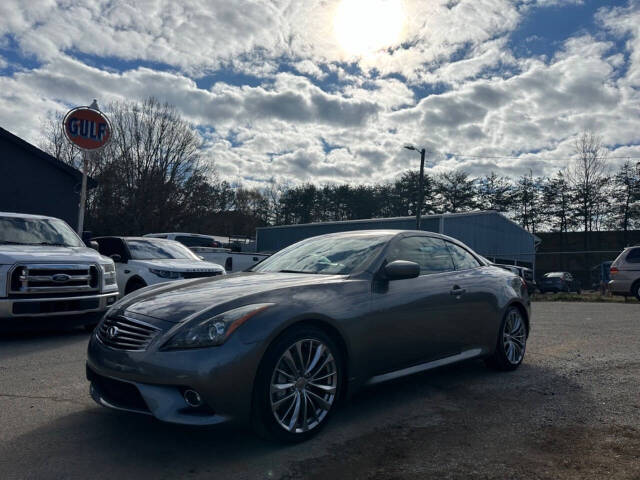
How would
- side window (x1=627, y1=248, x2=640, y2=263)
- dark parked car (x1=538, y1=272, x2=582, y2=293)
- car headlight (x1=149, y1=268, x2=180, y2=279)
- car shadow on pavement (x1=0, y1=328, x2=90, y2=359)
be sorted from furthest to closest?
dark parked car (x1=538, y1=272, x2=582, y2=293), side window (x1=627, y1=248, x2=640, y2=263), car headlight (x1=149, y1=268, x2=180, y2=279), car shadow on pavement (x1=0, y1=328, x2=90, y2=359)

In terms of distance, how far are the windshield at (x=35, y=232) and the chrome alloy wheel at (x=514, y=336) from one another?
21.1ft

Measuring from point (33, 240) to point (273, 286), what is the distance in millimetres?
5732

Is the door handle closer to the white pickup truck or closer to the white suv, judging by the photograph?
the white pickup truck

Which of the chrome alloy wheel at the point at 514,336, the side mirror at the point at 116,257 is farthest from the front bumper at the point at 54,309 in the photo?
the chrome alloy wheel at the point at 514,336

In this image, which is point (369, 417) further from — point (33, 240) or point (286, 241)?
point (286, 241)

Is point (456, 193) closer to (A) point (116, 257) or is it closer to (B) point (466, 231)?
(B) point (466, 231)

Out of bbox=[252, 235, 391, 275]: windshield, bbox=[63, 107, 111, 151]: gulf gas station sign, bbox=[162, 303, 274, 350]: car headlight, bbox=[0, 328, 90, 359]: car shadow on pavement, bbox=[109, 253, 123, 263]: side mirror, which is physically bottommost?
bbox=[0, 328, 90, 359]: car shadow on pavement

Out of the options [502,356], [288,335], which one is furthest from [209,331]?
[502,356]

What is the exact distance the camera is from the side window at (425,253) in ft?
14.6

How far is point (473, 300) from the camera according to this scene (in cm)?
482

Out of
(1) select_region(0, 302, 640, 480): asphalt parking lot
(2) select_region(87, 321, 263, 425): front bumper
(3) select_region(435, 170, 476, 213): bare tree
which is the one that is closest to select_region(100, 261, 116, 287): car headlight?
(1) select_region(0, 302, 640, 480): asphalt parking lot

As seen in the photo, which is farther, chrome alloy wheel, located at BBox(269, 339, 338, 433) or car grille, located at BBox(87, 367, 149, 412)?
chrome alloy wheel, located at BBox(269, 339, 338, 433)

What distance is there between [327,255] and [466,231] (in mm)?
30494

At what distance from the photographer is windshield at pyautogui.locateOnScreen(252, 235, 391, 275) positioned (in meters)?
4.19
